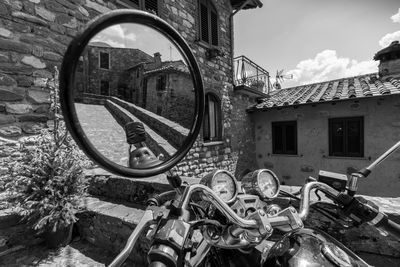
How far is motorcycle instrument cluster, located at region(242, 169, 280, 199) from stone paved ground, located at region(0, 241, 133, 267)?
1.51 meters

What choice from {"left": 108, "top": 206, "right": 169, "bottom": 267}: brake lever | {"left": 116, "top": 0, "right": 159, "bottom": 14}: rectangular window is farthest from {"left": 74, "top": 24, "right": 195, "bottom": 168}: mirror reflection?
{"left": 116, "top": 0, "right": 159, "bottom": 14}: rectangular window

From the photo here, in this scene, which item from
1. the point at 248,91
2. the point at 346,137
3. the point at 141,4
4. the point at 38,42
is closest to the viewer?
the point at 38,42

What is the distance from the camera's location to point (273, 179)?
4.12 feet

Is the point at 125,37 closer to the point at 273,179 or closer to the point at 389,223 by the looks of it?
the point at 273,179

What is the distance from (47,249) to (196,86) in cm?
247

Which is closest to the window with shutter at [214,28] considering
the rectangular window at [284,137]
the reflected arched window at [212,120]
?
the reflected arched window at [212,120]

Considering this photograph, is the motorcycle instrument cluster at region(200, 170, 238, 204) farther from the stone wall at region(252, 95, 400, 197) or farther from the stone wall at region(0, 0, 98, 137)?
the stone wall at region(252, 95, 400, 197)

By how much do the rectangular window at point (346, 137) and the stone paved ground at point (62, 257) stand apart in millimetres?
7387

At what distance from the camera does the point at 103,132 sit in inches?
32.3

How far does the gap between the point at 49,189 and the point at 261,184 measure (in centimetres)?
214

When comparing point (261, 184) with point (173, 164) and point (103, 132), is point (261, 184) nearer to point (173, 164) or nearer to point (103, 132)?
point (173, 164)

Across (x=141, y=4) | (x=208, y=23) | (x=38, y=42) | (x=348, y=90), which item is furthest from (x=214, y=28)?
(x=38, y=42)

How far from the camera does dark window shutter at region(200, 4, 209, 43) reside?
21.1 feet

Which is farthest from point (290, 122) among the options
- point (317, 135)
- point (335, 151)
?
point (335, 151)
